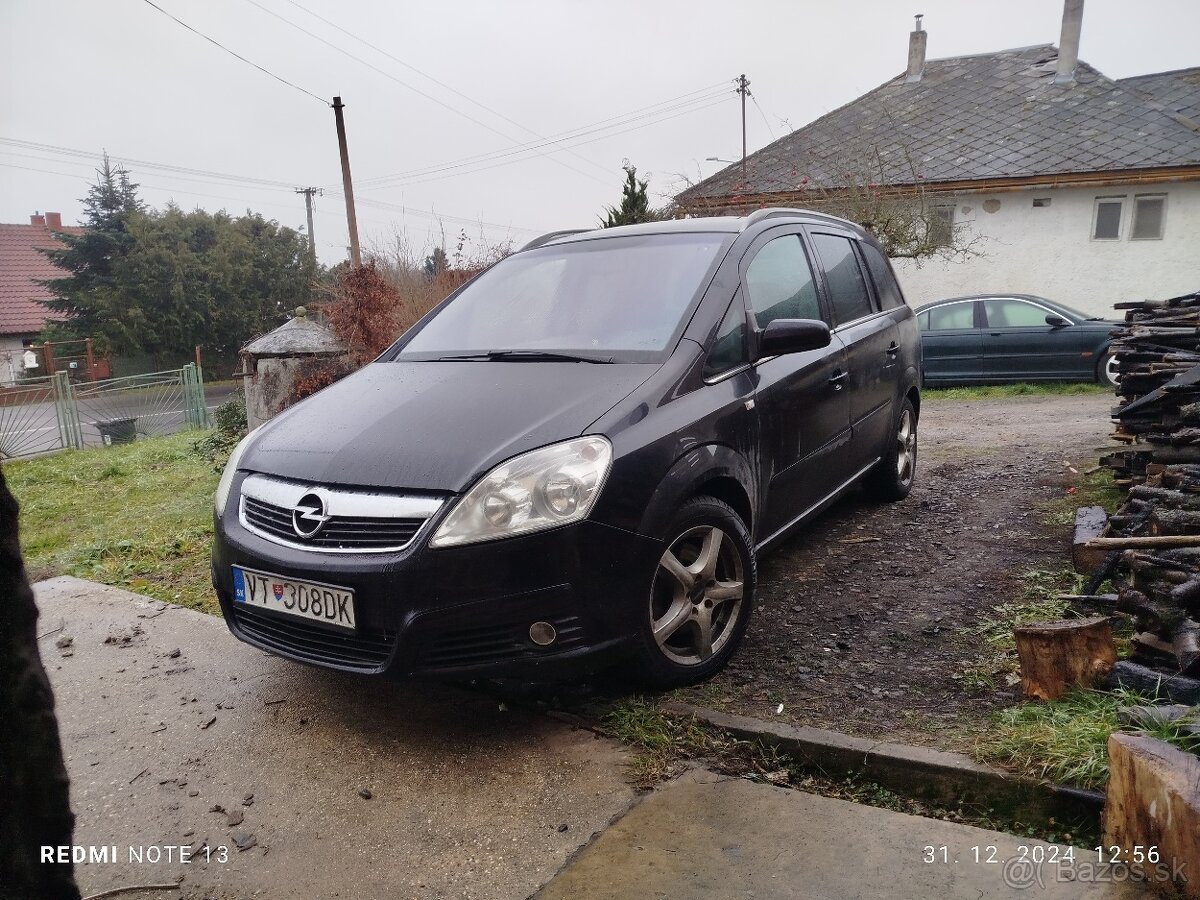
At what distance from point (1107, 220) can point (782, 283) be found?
1564 cm

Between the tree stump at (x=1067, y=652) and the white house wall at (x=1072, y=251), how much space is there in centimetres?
1523

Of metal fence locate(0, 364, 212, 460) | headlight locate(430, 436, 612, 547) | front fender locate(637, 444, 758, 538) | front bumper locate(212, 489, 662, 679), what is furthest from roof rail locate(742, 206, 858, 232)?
metal fence locate(0, 364, 212, 460)

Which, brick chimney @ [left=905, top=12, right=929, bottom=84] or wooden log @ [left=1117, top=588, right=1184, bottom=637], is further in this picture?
brick chimney @ [left=905, top=12, right=929, bottom=84]

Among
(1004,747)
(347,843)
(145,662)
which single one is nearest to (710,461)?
(1004,747)

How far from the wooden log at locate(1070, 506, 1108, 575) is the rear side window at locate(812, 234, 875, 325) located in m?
1.56

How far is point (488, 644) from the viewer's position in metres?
2.68

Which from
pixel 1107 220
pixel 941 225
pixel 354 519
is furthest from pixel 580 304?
pixel 1107 220

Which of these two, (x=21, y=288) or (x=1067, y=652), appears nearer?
(x=1067, y=652)

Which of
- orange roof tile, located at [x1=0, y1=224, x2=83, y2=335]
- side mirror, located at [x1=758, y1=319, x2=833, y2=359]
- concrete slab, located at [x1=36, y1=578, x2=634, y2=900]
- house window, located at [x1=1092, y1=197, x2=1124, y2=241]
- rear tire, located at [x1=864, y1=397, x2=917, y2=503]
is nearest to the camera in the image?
concrete slab, located at [x1=36, y1=578, x2=634, y2=900]

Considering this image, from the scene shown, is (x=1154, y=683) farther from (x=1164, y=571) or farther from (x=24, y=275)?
(x=24, y=275)

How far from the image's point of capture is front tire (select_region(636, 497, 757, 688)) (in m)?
2.96

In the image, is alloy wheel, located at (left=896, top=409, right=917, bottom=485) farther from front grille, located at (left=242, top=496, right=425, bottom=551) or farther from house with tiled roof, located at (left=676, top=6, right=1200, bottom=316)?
house with tiled roof, located at (left=676, top=6, right=1200, bottom=316)

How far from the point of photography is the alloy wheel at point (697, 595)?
301 centimetres
